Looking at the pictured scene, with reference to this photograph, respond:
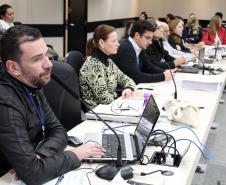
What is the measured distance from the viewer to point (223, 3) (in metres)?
10.3

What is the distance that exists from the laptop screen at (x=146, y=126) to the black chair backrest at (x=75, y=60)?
1.10m

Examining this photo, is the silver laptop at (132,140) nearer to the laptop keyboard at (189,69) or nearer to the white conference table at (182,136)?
the white conference table at (182,136)

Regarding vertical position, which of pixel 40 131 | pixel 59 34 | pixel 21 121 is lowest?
pixel 59 34

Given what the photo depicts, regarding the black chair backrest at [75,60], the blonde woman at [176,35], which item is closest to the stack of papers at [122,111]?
the black chair backrest at [75,60]

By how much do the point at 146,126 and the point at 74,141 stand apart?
0.33 meters

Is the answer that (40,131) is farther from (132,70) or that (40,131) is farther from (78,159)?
(132,70)

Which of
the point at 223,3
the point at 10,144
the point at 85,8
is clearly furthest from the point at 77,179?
the point at 223,3

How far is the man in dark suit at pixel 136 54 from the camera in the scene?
327 centimetres

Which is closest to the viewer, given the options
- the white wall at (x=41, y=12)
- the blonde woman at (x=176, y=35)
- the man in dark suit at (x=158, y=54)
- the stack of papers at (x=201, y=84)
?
the stack of papers at (x=201, y=84)

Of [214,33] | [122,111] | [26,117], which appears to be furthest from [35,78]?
[214,33]

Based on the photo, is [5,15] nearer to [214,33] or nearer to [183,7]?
[214,33]

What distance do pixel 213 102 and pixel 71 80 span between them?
0.98 meters

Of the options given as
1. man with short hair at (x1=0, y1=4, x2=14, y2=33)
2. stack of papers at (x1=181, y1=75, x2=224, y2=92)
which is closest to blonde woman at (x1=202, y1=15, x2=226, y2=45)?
man with short hair at (x1=0, y1=4, x2=14, y2=33)

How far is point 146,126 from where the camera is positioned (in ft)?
5.56
